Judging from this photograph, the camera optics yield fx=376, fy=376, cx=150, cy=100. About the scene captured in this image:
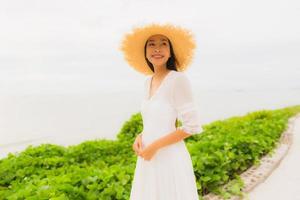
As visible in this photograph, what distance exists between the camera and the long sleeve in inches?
105

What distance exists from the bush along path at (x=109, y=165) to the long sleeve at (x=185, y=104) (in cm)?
184

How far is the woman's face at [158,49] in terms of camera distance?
9.41 ft

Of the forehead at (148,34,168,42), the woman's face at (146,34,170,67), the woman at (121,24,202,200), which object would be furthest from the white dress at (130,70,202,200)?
the forehead at (148,34,168,42)

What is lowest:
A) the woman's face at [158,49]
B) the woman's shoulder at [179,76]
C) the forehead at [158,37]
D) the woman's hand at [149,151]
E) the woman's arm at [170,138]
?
the woman's hand at [149,151]

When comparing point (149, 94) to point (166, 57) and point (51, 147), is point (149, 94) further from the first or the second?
point (51, 147)

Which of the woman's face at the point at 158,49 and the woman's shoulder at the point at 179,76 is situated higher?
the woman's face at the point at 158,49

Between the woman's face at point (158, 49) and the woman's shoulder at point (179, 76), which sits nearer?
the woman's shoulder at point (179, 76)

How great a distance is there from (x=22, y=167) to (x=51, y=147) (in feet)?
3.68

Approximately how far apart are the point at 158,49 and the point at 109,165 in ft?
17.0

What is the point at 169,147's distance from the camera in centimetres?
280

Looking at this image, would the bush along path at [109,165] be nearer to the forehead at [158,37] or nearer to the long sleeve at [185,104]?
the long sleeve at [185,104]

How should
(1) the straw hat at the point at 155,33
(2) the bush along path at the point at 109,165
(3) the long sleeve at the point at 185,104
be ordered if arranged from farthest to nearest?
(2) the bush along path at the point at 109,165 < (1) the straw hat at the point at 155,33 < (3) the long sleeve at the point at 185,104

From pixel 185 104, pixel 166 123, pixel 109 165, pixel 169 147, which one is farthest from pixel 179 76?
pixel 109 165

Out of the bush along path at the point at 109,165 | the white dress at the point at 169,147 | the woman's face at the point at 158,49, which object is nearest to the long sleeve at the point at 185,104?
the white dress at the point at 169,147
